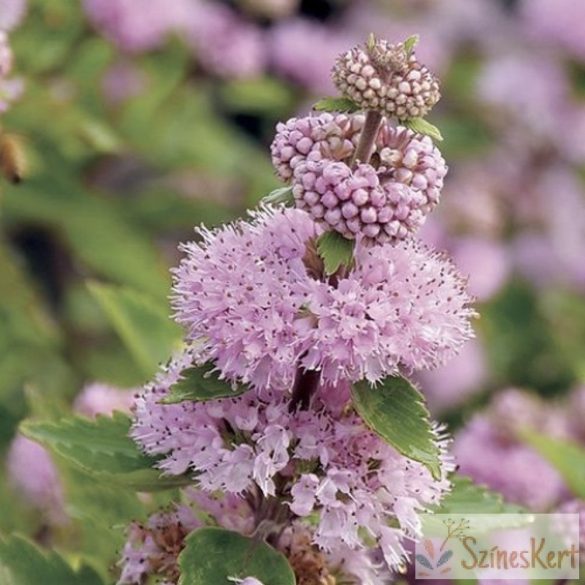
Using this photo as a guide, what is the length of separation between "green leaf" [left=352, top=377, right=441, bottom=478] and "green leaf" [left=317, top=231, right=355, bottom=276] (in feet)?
0.55

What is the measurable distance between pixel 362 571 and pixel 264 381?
36 cm

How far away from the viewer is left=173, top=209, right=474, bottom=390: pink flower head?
59.7 inches

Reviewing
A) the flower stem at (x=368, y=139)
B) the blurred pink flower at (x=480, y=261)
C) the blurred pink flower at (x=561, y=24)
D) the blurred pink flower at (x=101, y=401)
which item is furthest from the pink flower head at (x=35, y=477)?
the blurred pink flower at (x=561, y=24)

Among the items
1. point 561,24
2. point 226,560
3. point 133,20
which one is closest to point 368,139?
point 226,560

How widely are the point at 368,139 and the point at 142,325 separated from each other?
93 cm

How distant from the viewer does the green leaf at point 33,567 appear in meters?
1.70

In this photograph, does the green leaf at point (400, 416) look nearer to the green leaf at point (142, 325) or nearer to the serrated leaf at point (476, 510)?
the serrated leaf at point (476, 510)

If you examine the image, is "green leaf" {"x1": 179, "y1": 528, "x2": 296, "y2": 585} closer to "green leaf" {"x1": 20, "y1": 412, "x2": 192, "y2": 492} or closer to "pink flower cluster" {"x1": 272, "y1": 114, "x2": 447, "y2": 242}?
"green leaf" {"x1": 20, "y1": 412, "x2": 192, "y2": 492}

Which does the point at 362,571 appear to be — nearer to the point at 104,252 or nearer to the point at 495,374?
the point at 104,252

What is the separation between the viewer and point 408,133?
5.11 feet

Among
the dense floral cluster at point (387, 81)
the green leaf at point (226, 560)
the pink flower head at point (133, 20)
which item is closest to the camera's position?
the dense floral cluster at point (387, 81)

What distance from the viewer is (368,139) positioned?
1514 millimetres

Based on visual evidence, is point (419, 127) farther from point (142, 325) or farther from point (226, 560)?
point (142, 325)

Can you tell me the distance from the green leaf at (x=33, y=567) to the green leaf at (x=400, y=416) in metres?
0.51
